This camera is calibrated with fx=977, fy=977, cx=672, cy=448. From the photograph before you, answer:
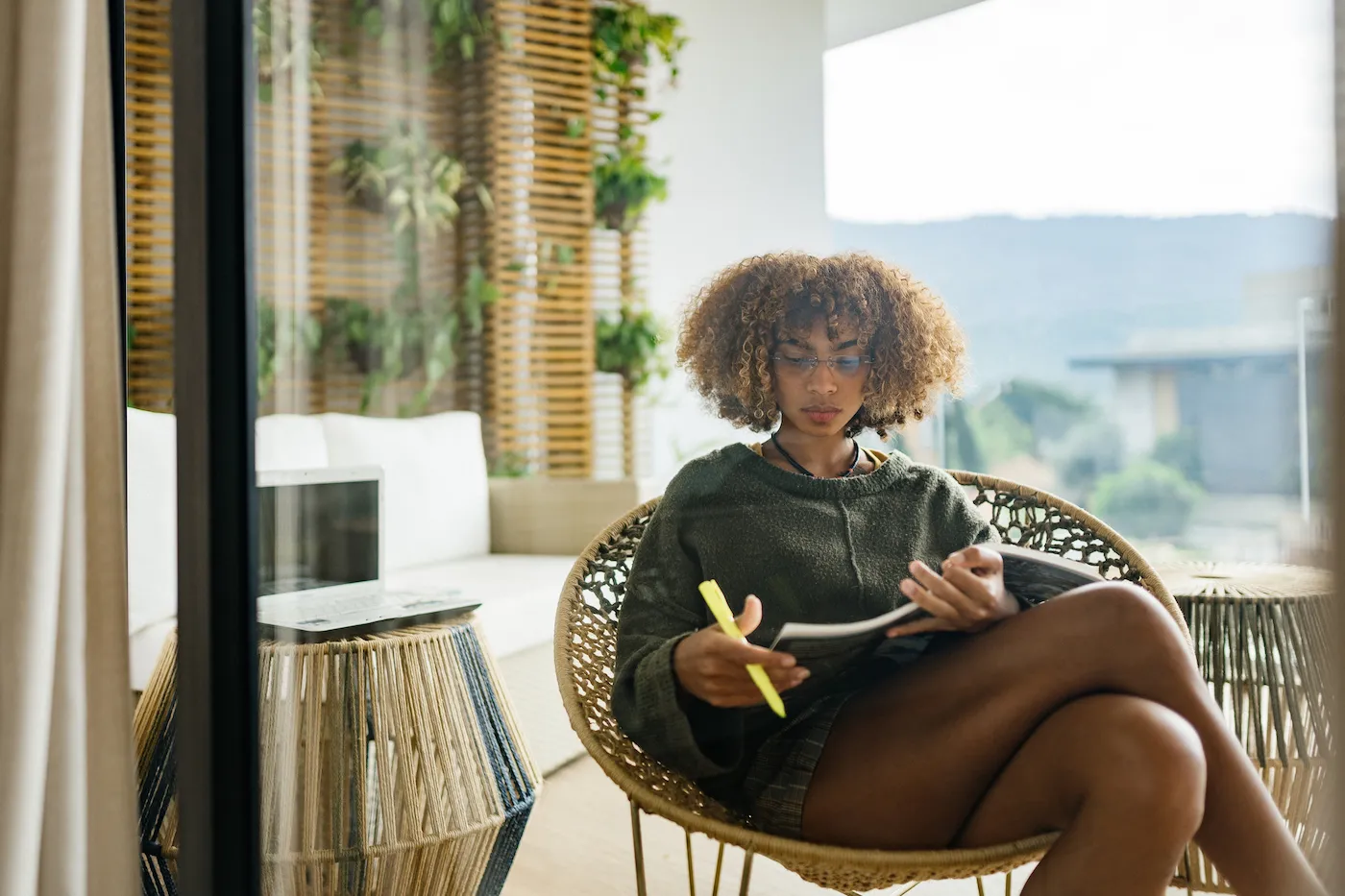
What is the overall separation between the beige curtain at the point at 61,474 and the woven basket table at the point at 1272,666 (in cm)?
125

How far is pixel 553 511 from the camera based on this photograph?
128 centimetres

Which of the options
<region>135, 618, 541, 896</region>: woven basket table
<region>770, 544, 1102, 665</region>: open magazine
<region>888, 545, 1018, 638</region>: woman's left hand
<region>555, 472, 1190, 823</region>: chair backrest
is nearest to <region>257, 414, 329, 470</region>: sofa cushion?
<region>135, 618, 541, 896</region>: woven basket table

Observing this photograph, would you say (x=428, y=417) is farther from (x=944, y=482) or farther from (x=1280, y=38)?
(x=1280, y=38)

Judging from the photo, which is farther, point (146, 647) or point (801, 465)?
point (146, 647)

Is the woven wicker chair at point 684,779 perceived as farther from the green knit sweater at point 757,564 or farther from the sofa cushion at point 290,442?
the sofa cushion at point 290,442

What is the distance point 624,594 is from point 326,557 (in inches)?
19.1

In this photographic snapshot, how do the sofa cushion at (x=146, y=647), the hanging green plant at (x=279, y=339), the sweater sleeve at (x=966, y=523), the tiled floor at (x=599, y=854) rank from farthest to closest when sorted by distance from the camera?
the sofa cushion at (x=146, y=647) < the hanging green plant at (x=279, y=339) < the tiled floor at (x=599, y=854) < the sweater sleeve at (x=966, y=523)

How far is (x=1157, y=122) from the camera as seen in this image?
0.88 m

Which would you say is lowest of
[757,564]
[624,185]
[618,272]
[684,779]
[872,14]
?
[684,779]

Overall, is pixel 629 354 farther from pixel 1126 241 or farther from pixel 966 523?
pixel 1126 241

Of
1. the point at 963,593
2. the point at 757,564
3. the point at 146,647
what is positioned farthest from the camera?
the point at 146,647

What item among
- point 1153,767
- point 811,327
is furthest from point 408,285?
point 1153,767

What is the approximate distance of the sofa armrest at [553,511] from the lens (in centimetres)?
124

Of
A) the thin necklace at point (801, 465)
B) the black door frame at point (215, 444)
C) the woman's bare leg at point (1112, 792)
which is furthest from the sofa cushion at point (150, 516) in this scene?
the woman's bare leg at point (1112, 792)
